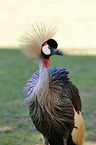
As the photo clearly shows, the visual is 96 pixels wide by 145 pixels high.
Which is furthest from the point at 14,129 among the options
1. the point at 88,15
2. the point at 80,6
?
the point at 80,6

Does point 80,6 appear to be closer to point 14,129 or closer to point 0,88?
point 0,88

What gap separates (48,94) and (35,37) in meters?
0.64

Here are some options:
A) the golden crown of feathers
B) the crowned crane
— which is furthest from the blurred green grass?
the crowned crane

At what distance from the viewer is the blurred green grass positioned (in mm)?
4773

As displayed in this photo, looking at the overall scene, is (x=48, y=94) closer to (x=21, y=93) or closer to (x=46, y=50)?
(x=46, y=50)

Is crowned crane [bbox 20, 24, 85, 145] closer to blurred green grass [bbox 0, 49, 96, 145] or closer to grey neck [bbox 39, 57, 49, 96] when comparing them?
grey neck [bbox 39, 57, 49, 96]

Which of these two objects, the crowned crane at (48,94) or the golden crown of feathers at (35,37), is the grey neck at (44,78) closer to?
the crowned crane at (48,94)

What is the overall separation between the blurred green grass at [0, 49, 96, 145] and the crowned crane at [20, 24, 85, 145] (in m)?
0.22

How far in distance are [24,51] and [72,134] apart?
1130 mm

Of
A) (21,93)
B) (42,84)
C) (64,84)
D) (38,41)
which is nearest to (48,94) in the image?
(42,84)

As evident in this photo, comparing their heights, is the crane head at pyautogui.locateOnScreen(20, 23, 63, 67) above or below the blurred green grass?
above

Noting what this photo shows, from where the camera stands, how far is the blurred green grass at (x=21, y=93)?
4773 millimetres

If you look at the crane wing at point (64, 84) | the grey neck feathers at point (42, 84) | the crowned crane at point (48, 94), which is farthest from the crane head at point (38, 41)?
the crane wing at point (64, 84)

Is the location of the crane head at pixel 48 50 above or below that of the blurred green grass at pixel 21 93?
above
